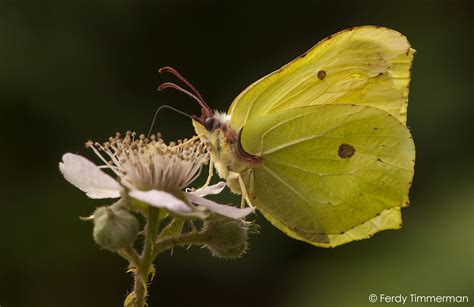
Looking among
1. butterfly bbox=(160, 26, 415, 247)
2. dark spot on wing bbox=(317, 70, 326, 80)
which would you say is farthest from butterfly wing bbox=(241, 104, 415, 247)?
dark spot on wing bbox=(317, 70, 326, 80)

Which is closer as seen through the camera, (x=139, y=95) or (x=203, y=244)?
(x=203, y=244)

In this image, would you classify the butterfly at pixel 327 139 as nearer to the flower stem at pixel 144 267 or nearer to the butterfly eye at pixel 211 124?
the butterfly eye at pixel 211 124

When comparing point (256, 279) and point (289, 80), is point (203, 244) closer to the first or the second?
point (289, 80)

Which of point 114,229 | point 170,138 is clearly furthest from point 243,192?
point 170,138

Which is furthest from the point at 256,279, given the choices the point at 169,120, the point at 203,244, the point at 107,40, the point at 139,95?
the point at 203,244

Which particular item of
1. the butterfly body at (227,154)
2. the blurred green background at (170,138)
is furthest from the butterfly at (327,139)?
the blurred green background at (170,138)

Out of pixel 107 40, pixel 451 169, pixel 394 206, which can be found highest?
pixel 107 40
